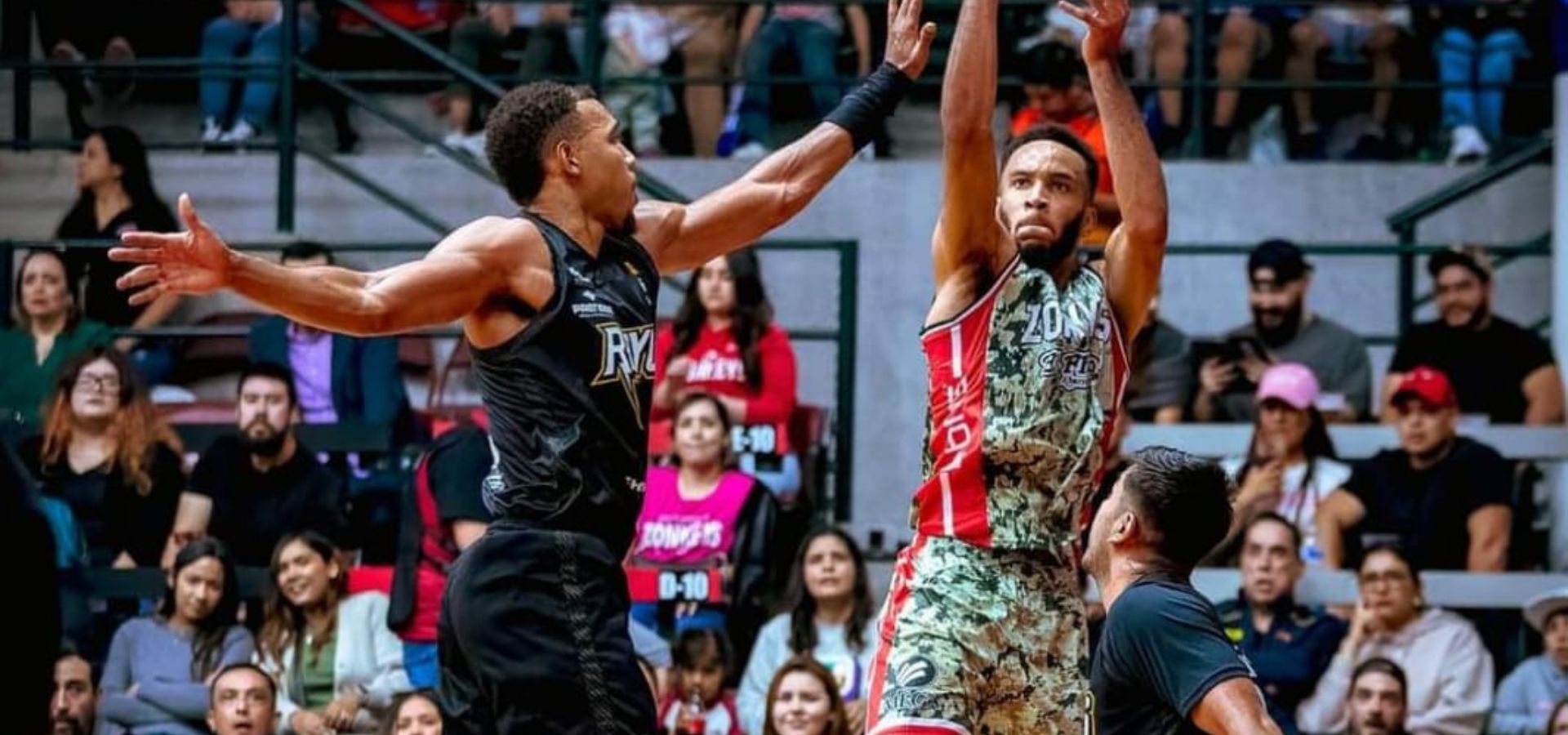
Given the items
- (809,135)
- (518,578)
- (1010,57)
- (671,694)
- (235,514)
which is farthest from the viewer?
(1010,57)

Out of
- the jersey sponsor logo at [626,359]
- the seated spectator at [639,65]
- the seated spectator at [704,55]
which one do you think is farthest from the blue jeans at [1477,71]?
the jersey sponsor logo at [626,359]

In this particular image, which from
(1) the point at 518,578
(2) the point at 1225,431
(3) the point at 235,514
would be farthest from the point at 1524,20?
(1) the point at 518,578

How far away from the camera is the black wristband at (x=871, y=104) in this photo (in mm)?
8273

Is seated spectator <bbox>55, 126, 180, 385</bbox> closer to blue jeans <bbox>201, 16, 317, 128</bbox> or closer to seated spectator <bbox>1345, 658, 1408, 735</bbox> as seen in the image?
blue jeans <bbox>201, 16, 317, 128</bbox>

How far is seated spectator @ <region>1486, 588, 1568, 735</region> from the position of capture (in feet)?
38.1

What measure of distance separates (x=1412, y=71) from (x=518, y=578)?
29.5ft

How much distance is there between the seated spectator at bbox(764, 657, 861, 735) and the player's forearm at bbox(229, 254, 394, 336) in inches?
169

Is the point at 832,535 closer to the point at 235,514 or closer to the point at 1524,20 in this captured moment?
the point at 235,514

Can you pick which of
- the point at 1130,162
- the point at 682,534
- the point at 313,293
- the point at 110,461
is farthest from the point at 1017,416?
the point at 110,461

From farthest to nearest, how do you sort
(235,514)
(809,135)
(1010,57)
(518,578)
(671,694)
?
(1010,57), (235,514), (671,694), (809,135), (518,578)

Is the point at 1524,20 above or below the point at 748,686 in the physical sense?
above

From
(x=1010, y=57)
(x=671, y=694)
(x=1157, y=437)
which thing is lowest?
(x=671, y=694)

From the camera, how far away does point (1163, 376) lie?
43.1 ft

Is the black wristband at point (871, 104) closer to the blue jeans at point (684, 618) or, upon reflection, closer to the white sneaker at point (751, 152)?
the blue jeans at point (684, 618)
